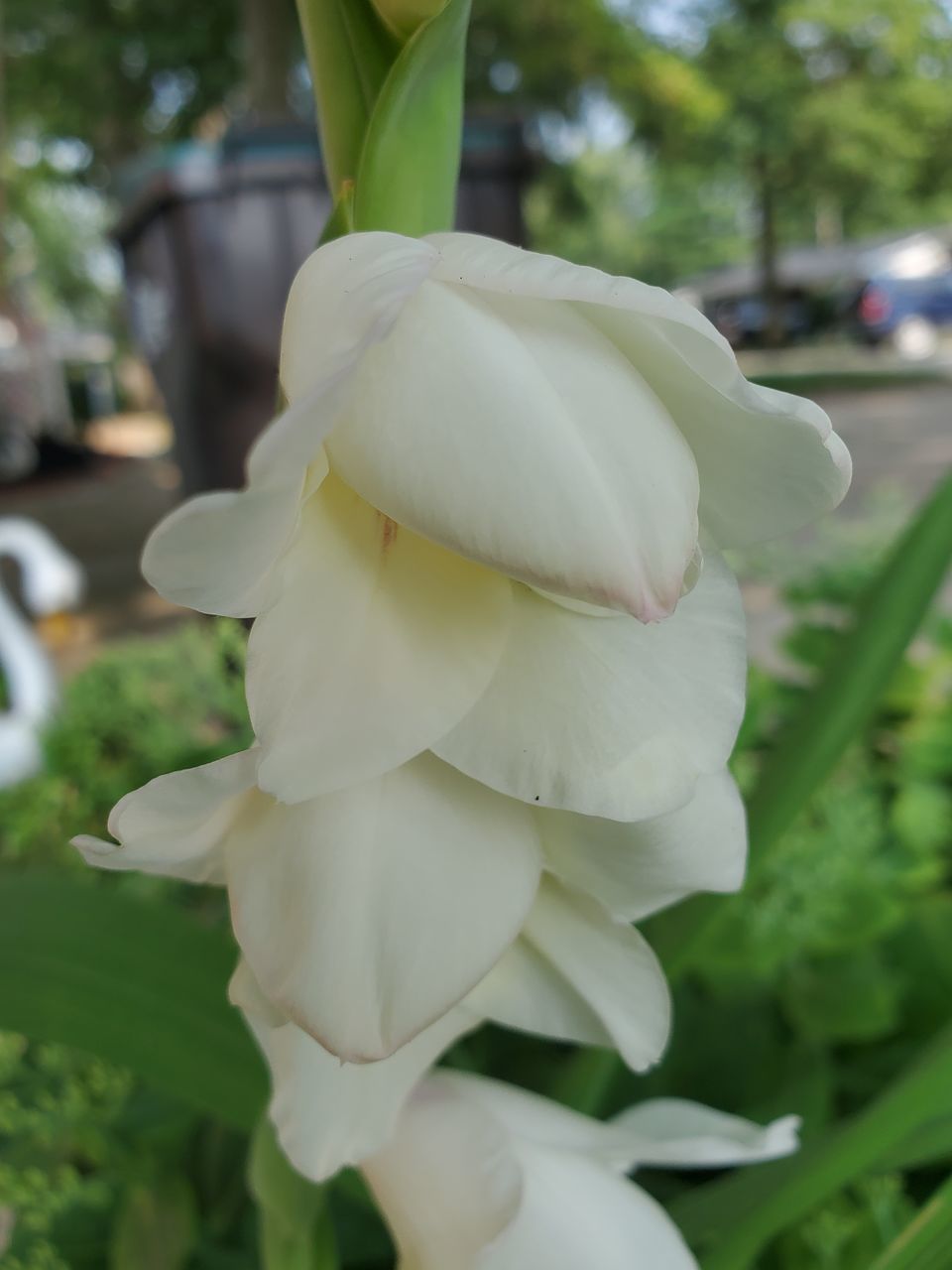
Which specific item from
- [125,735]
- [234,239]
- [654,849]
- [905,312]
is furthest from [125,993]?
[905,312]

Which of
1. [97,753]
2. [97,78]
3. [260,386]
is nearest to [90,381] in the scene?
[97,78]

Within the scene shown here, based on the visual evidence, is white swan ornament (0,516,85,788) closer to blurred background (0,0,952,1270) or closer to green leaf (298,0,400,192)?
blurred background (0,0,952,1270)

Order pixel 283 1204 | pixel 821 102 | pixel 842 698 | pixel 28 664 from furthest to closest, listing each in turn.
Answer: pixel 821 102 < pixel 28 664 < pixel 842 698 < pixel 283 1204

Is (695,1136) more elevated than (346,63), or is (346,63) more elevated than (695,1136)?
(346,63)

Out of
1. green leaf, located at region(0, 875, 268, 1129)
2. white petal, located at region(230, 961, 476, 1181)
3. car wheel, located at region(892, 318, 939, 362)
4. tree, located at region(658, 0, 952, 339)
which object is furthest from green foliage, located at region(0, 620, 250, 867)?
car wheel, located at region(892, 318, 939, 362)

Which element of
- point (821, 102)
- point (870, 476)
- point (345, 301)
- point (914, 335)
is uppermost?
point (345, 301)

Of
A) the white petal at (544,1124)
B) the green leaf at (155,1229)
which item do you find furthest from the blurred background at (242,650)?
the white petal at (544,1124)

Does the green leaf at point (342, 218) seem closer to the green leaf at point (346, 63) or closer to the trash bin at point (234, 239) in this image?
the green leaf at point (346, 63)

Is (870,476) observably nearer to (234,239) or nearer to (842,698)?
(234,239)
